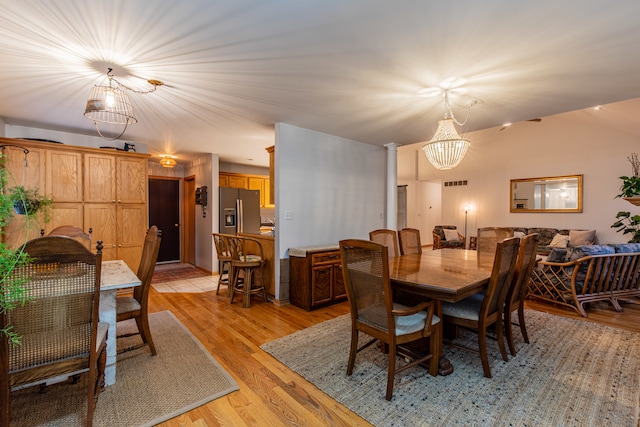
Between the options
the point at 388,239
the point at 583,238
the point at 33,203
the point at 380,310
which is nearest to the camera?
the point at 380,310

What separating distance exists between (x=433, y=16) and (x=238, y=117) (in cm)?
255

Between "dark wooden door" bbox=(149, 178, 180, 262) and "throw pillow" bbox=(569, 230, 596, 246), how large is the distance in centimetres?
876

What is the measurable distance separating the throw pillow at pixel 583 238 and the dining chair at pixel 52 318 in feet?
25.3

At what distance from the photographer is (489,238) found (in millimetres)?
3600

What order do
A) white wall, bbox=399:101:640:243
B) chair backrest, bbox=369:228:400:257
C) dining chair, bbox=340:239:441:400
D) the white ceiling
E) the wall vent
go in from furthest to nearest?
the wall vent
white wall, bbox=399:101:640:243
chair backrest, bbox=369:228:400:257
dining chair, bbox=340:239:441:400
the white ceiling

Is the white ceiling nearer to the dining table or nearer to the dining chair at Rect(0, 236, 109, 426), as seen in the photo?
the dining chair at Rect(0, 236, 109, 426)

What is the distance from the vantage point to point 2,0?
157 cm

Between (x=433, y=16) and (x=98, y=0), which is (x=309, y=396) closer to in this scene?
(x=433, y=16)

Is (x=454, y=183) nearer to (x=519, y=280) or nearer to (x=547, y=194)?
(x=547, y=194)

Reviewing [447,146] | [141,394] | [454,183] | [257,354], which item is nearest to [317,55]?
[447,146]

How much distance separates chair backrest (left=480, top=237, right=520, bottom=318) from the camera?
205 cm

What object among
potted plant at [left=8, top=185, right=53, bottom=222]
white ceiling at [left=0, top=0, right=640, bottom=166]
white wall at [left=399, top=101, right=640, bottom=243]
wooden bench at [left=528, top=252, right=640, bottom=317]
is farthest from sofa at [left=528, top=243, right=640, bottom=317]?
potted plant at [left=8, top=185, right=53, bottom=222]

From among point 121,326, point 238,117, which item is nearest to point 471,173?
point 238,117

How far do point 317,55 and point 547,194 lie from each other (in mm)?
7004
